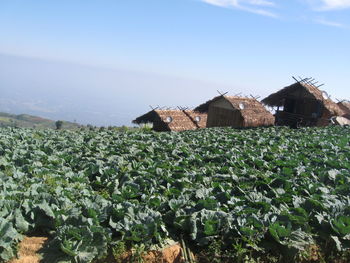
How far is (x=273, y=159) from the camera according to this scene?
11938 millimetres

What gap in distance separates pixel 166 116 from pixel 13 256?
3119 cm

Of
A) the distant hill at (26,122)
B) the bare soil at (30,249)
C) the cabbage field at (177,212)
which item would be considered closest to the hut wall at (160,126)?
→ the cabbage field at (177,212)

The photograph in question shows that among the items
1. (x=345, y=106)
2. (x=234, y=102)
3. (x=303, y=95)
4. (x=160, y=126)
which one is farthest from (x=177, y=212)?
(x=345, y=106)

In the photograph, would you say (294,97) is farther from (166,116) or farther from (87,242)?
(87,242)

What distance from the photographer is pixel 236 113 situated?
33094mm

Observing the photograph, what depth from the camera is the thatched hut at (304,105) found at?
31.2 m

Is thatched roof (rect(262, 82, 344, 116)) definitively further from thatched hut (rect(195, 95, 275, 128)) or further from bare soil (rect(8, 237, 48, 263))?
bare soil (rect(8, 237, 48, 263))

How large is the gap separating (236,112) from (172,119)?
22.4 ft

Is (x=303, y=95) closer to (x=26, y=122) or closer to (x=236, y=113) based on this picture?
(x=236, y=113)

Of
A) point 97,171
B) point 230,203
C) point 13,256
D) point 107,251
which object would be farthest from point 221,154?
point 13,256

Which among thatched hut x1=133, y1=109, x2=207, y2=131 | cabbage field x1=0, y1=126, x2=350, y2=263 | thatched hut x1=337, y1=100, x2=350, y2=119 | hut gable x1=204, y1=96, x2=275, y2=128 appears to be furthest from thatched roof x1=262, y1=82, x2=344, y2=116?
cabbage field x1=0, y1=126, x2=350, y2=263

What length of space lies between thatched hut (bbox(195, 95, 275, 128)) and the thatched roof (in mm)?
1908

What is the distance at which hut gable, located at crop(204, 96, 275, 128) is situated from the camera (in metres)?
32.9

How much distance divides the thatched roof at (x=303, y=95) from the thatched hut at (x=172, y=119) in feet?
29.0
